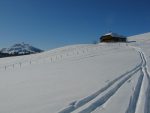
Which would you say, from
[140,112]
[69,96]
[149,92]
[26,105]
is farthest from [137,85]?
[26,105]

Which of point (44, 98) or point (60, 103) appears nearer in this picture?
point (60, 103)

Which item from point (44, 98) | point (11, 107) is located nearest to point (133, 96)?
point (44, 98)

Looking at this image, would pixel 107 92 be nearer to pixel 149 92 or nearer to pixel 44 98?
pixel 149 92

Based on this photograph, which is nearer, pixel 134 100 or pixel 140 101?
pixel 140 101

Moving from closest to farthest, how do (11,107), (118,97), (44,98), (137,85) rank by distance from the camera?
(11,107), (118,97), (44,98), (137,85)

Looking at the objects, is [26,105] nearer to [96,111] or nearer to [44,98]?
[44,98]

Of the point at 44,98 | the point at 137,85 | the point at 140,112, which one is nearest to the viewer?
the point at 140,112

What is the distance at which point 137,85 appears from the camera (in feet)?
30.3

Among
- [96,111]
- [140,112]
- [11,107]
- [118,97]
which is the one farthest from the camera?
[118,97]

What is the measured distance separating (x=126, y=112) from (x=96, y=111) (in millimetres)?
842

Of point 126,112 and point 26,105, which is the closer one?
point 126,112

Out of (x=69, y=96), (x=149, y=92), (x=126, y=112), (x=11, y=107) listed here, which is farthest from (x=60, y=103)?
(x=149, y=92)

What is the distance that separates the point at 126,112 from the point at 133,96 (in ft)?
5.95

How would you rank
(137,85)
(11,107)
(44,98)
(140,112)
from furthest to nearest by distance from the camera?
(137,85) < (44,98) < (11,107) < (140,112)
